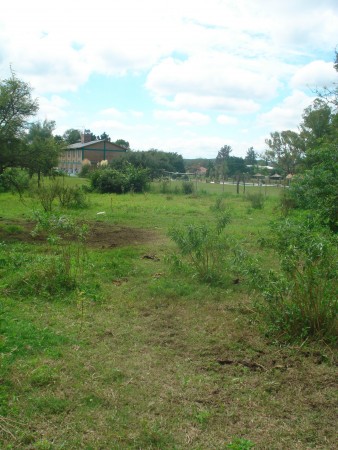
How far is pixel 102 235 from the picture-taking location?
11055 mm

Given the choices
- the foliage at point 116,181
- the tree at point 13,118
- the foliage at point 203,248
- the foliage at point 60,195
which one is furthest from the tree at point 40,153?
the foliage at point 116,181

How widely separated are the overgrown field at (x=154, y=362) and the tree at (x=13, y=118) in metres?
4.10

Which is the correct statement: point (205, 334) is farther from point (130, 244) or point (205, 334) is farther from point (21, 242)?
Answer: point (21, 242)

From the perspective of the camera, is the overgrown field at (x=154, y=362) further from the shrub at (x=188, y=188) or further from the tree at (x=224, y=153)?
the tree at (x=224, y=153)

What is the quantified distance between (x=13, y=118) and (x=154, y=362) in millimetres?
8597

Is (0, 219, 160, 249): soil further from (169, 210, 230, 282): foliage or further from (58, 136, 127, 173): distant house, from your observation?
(58, 136, 127, 173): distant house

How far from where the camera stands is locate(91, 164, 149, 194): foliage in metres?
26.1

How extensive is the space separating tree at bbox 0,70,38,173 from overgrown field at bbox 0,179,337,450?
4097mm

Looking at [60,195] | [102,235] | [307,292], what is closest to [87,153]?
[60,195]

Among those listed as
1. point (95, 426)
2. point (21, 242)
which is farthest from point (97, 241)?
point (95, 426)

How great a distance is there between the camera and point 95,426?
10.1ft

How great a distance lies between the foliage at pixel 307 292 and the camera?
4.45 metres

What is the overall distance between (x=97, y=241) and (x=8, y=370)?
21.1 ft

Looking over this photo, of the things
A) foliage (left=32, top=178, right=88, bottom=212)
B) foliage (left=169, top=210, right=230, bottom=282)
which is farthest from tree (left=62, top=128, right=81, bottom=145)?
foliage (left=169, top=210, right=230, bottom=282)
